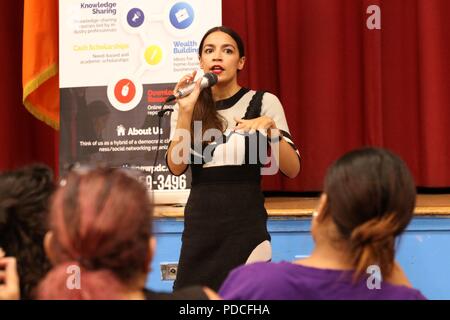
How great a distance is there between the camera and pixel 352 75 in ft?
10.5

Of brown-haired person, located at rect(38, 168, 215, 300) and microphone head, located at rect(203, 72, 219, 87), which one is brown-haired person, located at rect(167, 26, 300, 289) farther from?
brown-haired person, located at rect(38, 168, 215, 300)

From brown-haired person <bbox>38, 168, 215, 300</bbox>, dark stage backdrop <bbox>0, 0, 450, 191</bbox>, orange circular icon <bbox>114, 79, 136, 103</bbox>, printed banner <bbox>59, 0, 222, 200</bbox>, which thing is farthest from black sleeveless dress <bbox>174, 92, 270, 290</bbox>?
dark stage backdrop <bbox>0, 0, 450, 191</bbox>

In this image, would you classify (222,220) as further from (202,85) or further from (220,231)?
(202,85)

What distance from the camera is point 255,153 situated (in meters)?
1.98

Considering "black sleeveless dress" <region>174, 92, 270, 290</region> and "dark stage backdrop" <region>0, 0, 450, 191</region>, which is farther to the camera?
"dark stage backdrop" <region>0, 0, 450, 191</region>

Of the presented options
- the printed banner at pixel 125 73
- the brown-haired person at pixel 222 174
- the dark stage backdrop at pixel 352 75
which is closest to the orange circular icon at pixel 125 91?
the printed banner at pixel 125 73

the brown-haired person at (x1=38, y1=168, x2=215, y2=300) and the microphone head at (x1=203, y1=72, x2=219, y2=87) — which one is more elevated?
the microphone head at (x1=203, y1=72, x2=219, y2=87)

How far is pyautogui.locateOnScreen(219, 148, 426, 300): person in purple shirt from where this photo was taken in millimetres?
1078

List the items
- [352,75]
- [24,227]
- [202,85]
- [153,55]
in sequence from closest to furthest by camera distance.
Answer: [24,227], [202,85], [153,55], [352,75]

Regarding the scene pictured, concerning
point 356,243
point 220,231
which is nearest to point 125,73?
point 220,231

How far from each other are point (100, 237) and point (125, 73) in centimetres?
178

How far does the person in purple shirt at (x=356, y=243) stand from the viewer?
1.08 metres

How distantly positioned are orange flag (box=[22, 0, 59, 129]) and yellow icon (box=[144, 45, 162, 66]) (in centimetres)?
61

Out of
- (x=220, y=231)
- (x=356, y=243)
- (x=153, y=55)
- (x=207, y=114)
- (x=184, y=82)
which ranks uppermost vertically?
(x=153, y=55)
